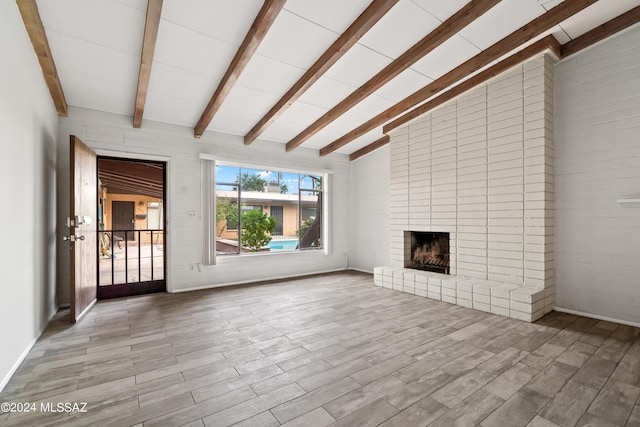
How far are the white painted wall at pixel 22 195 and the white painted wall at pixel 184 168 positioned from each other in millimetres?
764

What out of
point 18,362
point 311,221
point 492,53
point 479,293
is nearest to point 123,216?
point 311,221

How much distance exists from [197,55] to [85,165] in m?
2.00

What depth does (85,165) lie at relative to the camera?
3664 mm

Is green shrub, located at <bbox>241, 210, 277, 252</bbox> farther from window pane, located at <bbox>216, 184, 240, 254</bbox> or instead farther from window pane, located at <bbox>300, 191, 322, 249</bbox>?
window pane, located at <bbox>300, 191, 322, 249</bbox>

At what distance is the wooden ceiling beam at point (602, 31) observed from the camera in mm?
3232

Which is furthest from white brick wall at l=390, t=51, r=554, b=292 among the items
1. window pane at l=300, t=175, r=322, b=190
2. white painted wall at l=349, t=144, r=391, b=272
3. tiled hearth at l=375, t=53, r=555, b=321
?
window pane at l=300, t=175, r=322, b=190

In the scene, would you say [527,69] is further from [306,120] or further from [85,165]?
[85,165]

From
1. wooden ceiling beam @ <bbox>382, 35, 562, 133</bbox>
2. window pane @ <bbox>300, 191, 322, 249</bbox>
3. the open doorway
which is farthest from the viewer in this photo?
window pane @ <bbox>300, 191, 322, 249</bbox>

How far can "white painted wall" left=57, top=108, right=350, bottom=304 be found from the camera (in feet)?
13.3

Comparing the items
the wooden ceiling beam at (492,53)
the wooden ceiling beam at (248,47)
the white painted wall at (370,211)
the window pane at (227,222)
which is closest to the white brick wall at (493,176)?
the wooden ceiling beam at (492,53)

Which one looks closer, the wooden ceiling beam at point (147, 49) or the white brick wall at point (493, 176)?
the wooden ceiling beam at point (147, 49)

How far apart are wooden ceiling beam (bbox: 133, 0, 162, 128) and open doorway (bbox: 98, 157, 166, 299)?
1242 millimetres

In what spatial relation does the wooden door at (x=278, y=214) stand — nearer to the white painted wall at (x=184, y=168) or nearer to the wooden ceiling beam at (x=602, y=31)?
the white painted wall at (x=184, y=168)

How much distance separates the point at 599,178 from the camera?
3.50 m
